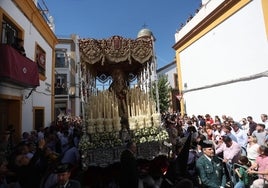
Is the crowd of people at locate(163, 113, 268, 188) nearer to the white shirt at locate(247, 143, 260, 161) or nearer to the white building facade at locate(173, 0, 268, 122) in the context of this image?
the white shirt at locate(247, 143, 260, 161)

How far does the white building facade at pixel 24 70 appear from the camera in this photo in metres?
6.11

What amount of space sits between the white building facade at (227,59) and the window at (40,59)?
8751 millimetres

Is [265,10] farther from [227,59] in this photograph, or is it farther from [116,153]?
[116,153]

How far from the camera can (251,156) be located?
5.27 meters

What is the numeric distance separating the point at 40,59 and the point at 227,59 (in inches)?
349

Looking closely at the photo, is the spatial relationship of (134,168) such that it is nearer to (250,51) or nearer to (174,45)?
(250,51)

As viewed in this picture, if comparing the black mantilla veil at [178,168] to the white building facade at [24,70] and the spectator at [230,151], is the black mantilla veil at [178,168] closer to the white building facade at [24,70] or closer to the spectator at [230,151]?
the spectator at [230,151]

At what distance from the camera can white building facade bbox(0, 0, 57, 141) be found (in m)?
6.11

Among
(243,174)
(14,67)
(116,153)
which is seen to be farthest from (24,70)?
(243,174)

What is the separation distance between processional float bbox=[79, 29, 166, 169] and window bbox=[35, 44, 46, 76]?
4.12 metres

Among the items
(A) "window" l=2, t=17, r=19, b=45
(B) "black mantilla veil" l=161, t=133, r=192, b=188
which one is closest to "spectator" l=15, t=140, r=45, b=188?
(B) "black mantilla veil" l=161, t=133, r=192, b=188

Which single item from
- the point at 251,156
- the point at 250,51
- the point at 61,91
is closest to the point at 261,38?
the point at 250,51

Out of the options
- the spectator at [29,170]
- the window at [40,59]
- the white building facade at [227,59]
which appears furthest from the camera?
the window at [40,59]

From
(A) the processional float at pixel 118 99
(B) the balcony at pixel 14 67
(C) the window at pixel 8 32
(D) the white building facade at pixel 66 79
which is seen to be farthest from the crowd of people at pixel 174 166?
(D) the white building facade at pixel 66 79
